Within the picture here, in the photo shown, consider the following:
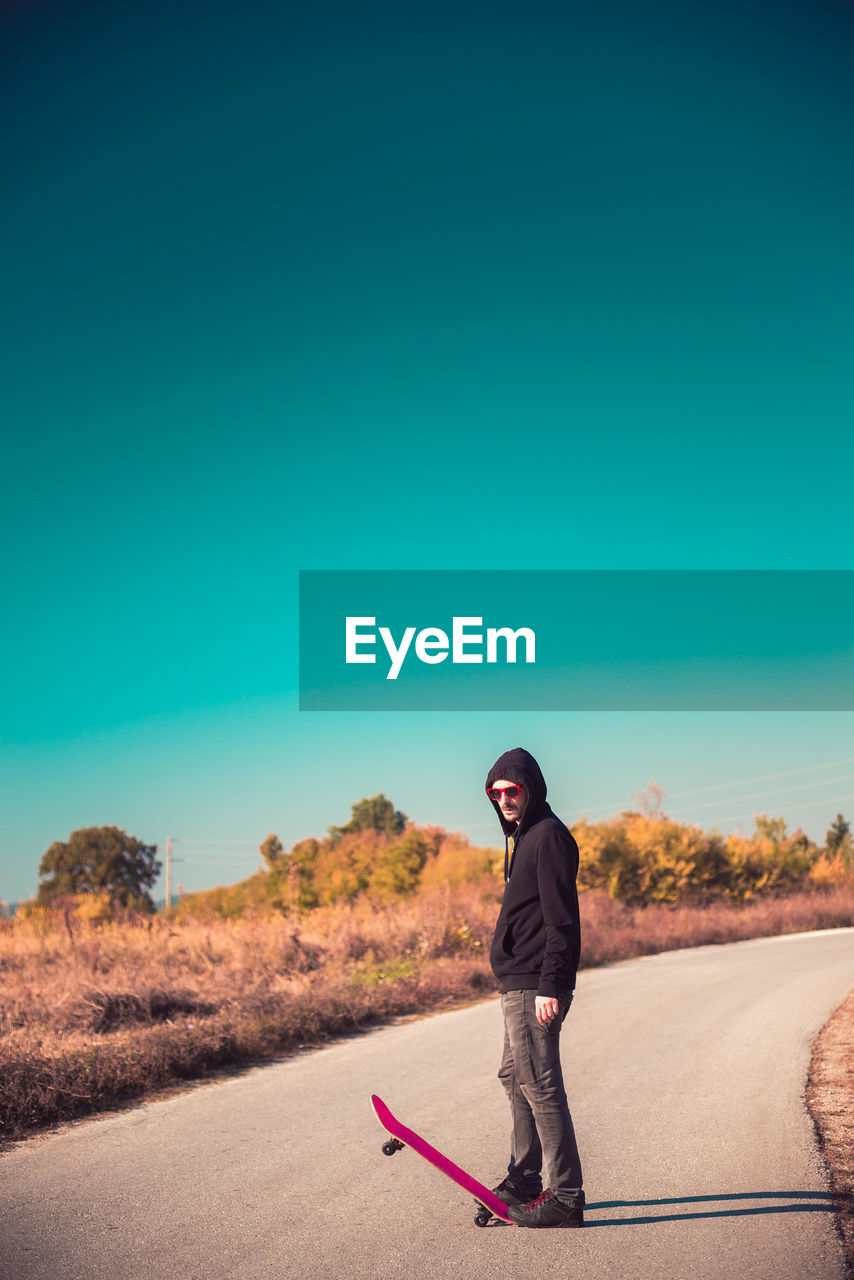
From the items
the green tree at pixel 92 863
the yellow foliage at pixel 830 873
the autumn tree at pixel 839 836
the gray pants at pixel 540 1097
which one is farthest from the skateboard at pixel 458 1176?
the autumn tree at pixel 839 836

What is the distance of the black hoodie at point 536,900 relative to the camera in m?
4.14

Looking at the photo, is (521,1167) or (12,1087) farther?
(12,1087)

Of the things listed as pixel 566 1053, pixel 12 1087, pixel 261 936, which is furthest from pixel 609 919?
pixel 12 1087

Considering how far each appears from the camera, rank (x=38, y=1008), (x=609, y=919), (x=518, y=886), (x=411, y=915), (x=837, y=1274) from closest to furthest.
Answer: (x=837, y=1274) < (x=518, y=886) < (x=38, y=1008) < (x=411, y=915) < (x=609, y=919)

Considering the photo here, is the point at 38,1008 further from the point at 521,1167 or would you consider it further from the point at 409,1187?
the point at 521,1167

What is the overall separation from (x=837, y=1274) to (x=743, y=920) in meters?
27.7

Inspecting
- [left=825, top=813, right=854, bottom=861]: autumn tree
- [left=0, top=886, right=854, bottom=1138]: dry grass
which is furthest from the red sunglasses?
[left=825, top=813, right=854, bottom=861]: autumn tree

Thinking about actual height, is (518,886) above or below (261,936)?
above

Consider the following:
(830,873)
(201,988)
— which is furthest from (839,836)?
(201,988)

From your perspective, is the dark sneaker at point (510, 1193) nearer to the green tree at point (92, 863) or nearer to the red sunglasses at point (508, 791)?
the red sunglasses at point (508, 791)

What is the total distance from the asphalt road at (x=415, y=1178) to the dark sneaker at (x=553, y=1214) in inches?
2.1

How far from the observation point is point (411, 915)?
57.5 feet

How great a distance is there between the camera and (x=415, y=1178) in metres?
4.92

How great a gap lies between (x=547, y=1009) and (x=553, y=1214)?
40.1 inches
